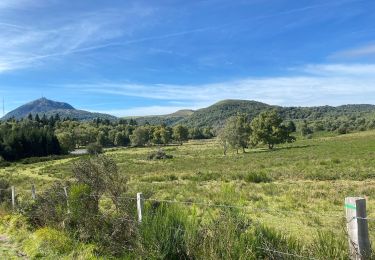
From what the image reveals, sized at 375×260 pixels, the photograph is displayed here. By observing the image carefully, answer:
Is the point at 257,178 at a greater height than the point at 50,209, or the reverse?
the point at 50,209

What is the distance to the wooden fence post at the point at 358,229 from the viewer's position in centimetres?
514

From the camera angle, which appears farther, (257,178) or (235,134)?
(235,134)

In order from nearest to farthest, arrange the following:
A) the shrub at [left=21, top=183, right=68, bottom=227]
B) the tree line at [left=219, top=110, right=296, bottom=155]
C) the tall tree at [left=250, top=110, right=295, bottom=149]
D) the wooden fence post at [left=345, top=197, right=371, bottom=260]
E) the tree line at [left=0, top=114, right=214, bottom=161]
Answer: the wooden fence post at [left=345, top=197, right=371, bottom=260], the shrub at [left=21, top=183, right=68, bottom=227], the tree line at [left=219, top=110, right=296, bottom=155], the tall tree at [left=250, top=110, right=295, bottom=149], the tree line at [left=0, top=114, right=214, bottom=161]

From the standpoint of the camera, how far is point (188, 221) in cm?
768

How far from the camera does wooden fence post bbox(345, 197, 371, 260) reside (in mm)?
5137

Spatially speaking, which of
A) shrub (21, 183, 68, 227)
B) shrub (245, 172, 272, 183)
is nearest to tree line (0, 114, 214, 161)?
shrub (245, 172, 272, 183)

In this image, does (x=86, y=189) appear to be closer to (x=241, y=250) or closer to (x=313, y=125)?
(x=241, y=250)

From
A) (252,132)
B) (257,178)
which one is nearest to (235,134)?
(252,132)

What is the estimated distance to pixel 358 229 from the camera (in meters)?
5.16

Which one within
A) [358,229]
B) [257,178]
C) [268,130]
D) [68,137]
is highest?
[68,137]

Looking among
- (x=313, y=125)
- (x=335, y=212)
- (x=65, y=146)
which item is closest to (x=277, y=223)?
(x=335, y=212)

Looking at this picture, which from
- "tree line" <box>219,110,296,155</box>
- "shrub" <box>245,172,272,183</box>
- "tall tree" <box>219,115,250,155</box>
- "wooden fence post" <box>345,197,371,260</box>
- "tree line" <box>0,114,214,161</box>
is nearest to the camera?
"wooden fence post" <box>345,197,371,260</box>

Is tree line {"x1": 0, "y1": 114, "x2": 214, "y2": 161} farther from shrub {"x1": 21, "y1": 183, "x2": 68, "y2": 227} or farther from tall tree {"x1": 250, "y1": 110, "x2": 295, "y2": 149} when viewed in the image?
shrub {"x1": 21, "y1": 183, "x2": 68, "y2": 227}

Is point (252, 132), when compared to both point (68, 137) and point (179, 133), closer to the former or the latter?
point (68, 137)
